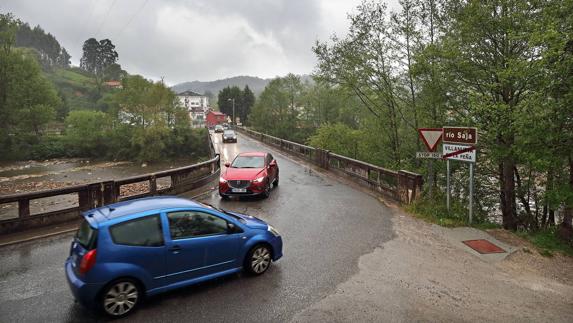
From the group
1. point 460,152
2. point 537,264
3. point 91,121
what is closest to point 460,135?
point 460,152

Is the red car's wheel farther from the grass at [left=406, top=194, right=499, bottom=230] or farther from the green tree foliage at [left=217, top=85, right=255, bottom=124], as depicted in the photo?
the green tree foliage at [left=217, top=85, right=255, bottom=124]

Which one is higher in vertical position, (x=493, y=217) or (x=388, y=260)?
(x=388, y=260)

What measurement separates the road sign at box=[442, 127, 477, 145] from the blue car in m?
6.27

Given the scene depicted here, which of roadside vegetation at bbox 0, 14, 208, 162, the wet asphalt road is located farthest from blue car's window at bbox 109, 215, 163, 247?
roadside vegetation at bbox 0, 14, 208, 162

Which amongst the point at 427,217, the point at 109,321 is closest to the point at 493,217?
the point at 427,217

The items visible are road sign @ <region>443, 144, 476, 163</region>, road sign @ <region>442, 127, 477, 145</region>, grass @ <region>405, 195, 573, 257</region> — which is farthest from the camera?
road sign @ <region>443, 144, 476, 163</region>

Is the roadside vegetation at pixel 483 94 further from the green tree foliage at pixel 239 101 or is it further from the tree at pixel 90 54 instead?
the tree at pixel 90 54

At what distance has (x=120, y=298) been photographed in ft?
15.0

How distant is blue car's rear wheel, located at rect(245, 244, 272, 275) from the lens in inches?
228

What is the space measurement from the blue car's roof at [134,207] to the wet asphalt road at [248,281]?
130 centimetres

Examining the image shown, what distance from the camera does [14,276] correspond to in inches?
228

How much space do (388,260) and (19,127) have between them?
61.3 m

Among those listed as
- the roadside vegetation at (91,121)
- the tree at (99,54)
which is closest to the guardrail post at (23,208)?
the roadside vegetation at (91,121)

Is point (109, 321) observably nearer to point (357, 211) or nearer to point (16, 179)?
point (357, 211)
